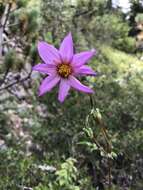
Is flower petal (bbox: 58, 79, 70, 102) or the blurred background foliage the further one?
the blurred background foliage

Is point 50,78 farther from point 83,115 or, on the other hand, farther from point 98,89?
point 98,89

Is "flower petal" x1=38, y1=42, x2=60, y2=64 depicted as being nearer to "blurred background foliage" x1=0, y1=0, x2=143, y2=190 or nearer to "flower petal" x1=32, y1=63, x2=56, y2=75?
"flower petal" x1=32, y1=63, x2=56, y2=75

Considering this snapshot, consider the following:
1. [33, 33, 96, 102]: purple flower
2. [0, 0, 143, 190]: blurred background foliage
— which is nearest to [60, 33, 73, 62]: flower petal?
[33, 33, 96, 102]: purple flower

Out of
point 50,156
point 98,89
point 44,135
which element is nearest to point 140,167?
point 50,156

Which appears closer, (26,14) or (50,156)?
(50,156)

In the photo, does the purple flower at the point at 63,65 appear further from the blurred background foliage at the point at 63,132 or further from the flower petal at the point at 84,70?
the blurred background foliage at the point at 63,132

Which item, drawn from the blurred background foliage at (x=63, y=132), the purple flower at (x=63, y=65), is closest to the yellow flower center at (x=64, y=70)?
the purple flower at (x=63, y=65)
